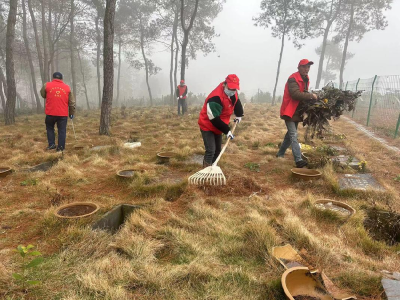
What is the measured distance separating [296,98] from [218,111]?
1.84 metres

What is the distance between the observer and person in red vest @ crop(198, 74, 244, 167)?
13.2ft

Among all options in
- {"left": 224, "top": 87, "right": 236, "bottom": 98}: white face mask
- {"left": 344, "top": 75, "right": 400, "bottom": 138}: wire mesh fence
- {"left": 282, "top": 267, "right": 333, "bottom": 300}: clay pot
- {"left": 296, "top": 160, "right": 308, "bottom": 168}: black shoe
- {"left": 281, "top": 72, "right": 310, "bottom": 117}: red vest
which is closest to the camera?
{"left": 282, "top": 267, "right": 333, "bottom": 300}: clay pot

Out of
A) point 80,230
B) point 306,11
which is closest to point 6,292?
point 80,230

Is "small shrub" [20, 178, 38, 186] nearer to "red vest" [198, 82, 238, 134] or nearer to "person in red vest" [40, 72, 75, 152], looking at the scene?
"person in red vest" [40, 72, 75, 152]

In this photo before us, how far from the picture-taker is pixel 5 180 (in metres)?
4.33

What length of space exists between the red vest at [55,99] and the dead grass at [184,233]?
1180 millimetres

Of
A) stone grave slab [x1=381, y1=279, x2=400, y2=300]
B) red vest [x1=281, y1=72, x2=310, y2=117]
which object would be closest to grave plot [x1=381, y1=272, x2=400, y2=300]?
stone grave slab [x1=381, y1=279, x2=400, y2=300]

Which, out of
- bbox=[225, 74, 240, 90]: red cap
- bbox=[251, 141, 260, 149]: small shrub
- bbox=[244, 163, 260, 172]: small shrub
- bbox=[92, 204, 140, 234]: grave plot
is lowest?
bbox=[92, 204, 140, 234]: grave plot

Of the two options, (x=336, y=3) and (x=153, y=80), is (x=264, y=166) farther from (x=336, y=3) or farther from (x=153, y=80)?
(x=153, y=80)

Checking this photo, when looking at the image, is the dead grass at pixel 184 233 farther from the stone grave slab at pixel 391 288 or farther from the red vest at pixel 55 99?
the red vest at pixel 55 99

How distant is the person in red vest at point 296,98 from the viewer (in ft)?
16.1

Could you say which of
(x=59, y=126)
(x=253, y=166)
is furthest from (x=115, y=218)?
(x=59, y=126)

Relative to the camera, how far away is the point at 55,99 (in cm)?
595

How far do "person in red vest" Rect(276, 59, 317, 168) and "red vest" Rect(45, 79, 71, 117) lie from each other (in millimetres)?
5007
